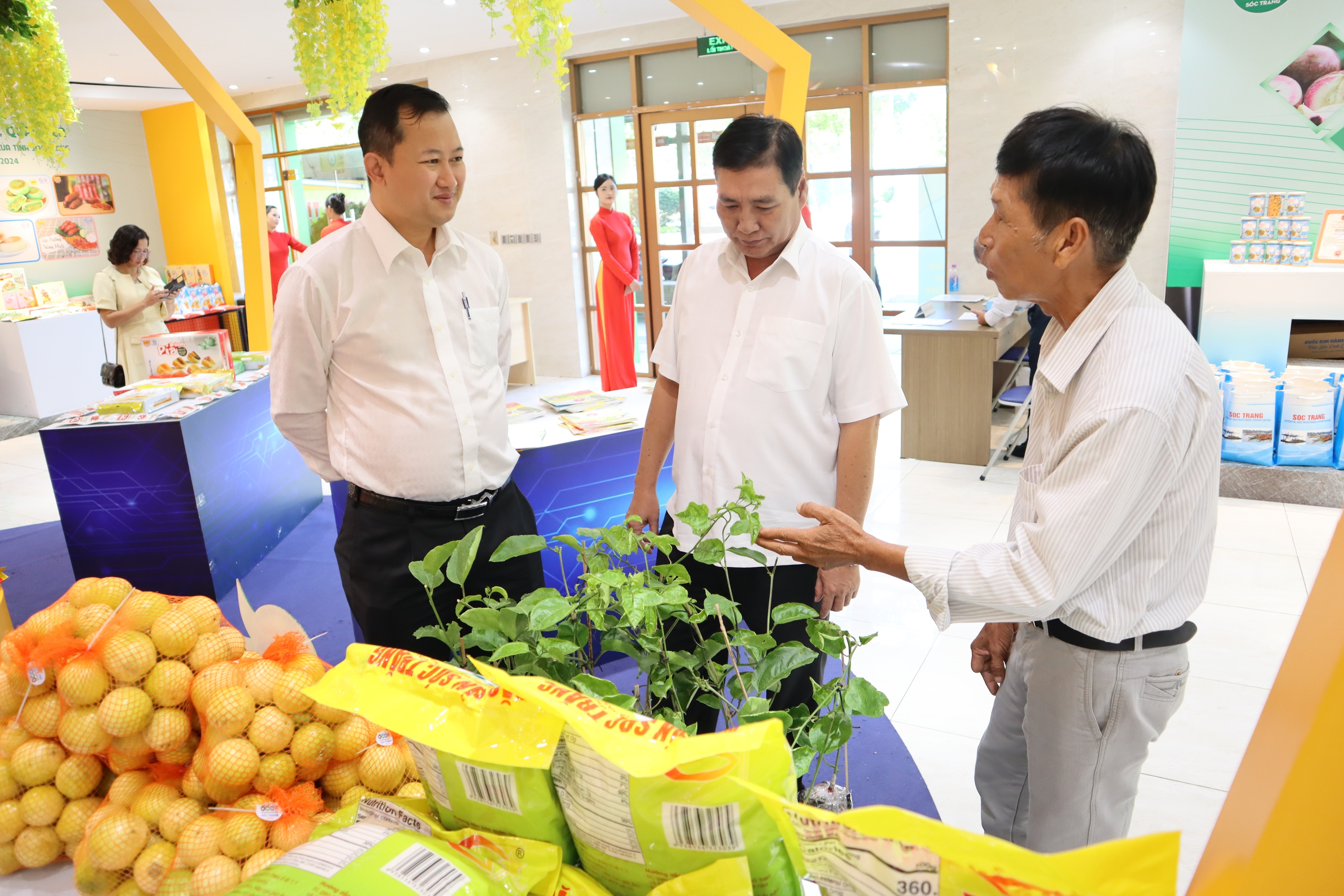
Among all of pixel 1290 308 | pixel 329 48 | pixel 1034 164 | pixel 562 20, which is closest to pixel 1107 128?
pixel 1034 164

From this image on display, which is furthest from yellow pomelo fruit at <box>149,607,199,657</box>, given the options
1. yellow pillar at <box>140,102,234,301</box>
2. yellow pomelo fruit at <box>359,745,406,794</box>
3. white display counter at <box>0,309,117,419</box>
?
yellow pillar at <box>140,102,234,301</box>

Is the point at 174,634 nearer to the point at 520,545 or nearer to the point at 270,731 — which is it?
the point at 270,731

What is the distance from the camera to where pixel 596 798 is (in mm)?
765

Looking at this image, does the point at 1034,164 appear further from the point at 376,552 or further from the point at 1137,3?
the point at 1137,3

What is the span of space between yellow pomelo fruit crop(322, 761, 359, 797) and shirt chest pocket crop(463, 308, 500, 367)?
1183mm

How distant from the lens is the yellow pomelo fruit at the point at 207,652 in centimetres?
132

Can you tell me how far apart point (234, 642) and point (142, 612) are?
0.46ft

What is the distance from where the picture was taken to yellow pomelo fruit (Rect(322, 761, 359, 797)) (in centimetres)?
127

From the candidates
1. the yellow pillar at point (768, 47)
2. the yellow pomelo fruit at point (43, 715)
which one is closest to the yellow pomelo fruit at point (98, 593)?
the yellow pomelo fruit at point (43, 715)

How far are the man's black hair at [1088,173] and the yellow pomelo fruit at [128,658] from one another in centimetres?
147

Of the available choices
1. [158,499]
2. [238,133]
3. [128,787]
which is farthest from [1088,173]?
[238,133]

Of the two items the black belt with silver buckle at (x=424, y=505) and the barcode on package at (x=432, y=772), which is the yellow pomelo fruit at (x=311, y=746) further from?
the black belt with silver buckle at (x=424, y=505)

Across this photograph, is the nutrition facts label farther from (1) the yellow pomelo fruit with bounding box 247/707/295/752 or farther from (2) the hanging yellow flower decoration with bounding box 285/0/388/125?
(2) the hanging yellow flower decoration with bounding box 285/0/388/125

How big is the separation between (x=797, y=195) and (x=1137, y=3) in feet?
19.9
